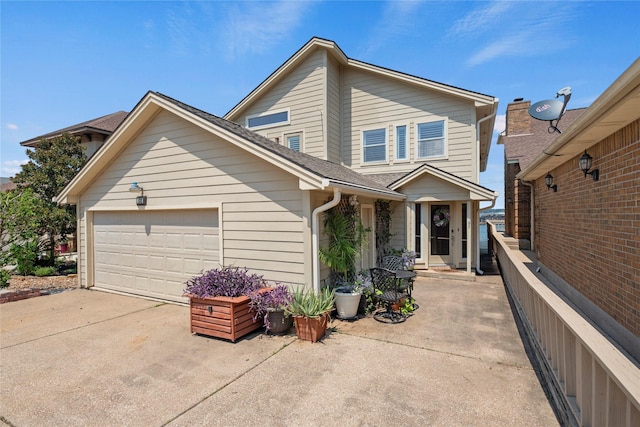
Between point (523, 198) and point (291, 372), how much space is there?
40.3ft

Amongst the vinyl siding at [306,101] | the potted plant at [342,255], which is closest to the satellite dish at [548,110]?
the potted plant at [342,255]

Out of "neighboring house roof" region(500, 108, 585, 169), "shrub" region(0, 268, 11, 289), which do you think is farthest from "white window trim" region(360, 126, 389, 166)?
"shrub" region(0, 268, 11, 289)

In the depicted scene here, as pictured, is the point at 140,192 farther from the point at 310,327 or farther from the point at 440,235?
the point at 440,235

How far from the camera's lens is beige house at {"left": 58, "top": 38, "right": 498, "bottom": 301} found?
6004mm

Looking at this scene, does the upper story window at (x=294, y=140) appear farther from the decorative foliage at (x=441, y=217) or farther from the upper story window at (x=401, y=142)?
the decorative foliage at (x=441, y=217)

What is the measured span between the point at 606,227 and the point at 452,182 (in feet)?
16.2

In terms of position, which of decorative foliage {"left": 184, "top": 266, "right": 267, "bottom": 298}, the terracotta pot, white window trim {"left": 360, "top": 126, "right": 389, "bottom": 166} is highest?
white window trim {"left": 360, "top": 126, "right": 389, "bottom": 166}

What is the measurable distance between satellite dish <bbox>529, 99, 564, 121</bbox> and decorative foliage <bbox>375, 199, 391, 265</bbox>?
4650mm

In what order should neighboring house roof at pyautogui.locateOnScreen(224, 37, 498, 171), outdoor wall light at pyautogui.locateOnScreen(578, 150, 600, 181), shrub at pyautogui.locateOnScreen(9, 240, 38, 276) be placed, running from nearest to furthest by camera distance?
1. outdoor wall light at pyautogui.locateOnScreen(578, 150, 600, 181)
2. neighboring house roof at pyautogui.locateOnScreen(224, 37, 498, 171)
3. shrub at pyautogui.locateOnScreen(9, 240, 38, 276)

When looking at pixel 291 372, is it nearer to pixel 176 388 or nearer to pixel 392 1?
pixel 176 388

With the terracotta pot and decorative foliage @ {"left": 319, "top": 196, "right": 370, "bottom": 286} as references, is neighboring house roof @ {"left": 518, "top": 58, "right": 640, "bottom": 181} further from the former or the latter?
the terracotta pot

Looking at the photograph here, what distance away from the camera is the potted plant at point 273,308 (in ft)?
16.9

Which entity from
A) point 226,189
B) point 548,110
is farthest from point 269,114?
point 548,110

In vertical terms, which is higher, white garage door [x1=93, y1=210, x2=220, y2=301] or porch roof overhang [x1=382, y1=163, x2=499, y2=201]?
porch roof overhang [x1=382, y1=163, x2=499, y2=201]
